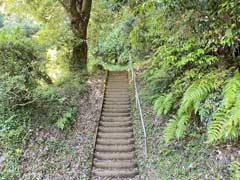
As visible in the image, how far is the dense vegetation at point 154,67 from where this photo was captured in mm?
3936

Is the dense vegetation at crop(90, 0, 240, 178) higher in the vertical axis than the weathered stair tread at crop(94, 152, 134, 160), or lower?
higher

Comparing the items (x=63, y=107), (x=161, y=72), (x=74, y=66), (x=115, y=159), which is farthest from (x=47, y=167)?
(x=74, y=66)

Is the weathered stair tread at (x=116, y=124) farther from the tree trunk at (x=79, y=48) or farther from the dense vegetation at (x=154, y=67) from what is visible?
the tree trunk at (x=79, y=48)

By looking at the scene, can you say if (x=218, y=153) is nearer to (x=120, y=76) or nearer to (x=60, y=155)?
(x=60, y=155)

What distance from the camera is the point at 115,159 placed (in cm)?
614

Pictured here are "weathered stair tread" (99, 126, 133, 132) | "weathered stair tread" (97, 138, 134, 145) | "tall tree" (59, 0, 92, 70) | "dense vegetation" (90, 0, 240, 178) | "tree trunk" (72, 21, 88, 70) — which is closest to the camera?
"dense vegetation" (90, 0, 240, 178)

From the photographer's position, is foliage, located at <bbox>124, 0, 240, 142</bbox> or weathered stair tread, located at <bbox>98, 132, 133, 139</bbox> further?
weathered stair tread, located at <bbox>98, 132, 133, 139</bbox>

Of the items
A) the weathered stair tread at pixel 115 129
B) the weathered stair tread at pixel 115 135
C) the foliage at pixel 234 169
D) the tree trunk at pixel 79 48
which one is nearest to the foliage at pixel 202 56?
the foliage at pixel 234 169

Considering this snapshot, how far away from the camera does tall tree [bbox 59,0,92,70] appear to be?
9.65 meters

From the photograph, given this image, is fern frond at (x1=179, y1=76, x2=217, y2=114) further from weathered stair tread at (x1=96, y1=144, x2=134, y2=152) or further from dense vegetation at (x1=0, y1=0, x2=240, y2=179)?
Answer: weathered stair tread at (x1=96, y1=144, x2=134, y2=152)

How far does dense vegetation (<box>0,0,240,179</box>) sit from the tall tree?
4 cm

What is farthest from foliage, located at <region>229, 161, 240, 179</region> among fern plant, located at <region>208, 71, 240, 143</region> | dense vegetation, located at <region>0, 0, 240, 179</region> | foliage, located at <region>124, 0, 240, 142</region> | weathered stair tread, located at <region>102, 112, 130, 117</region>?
weathered stair tread, located at <region>102, 112, 130, 117</region>

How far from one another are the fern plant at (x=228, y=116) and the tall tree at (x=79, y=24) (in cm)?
700

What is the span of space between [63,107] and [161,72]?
9.99ft
